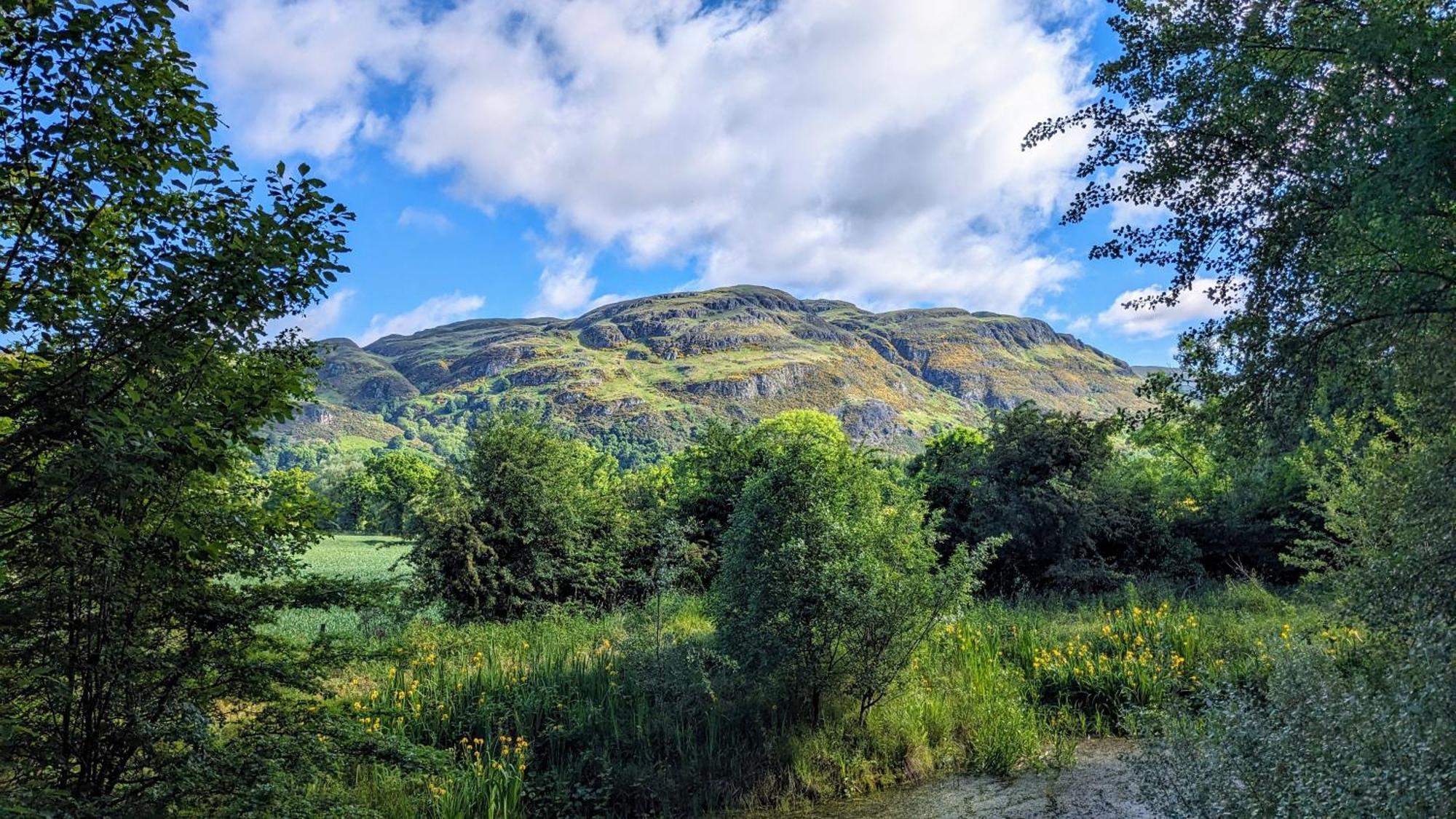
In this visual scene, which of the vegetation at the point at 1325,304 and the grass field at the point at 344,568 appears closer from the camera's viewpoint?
the vegetation at the point at 1325,304

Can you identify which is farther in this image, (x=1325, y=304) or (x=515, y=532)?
(x=515, y=532)

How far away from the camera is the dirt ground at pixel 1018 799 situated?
6.55 meters

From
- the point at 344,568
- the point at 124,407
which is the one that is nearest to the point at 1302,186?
the point at 124,407

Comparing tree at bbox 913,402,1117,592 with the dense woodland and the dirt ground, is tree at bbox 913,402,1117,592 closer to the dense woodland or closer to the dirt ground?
the dense woodland

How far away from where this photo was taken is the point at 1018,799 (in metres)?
6.90

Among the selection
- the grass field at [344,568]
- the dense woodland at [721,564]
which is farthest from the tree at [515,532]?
the grass field at [344,568]

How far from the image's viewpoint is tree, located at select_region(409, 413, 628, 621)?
1248 cm

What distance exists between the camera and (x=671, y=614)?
11602 mm

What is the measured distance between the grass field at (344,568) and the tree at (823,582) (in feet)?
12.5

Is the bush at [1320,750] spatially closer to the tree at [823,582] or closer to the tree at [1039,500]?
the tree at [823,582]

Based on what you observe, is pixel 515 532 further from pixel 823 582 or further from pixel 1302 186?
pixel 1302 186

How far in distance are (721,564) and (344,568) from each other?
2571 centimetres

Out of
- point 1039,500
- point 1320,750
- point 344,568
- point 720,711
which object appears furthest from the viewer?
point 344,568

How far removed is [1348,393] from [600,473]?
13.3 metres
